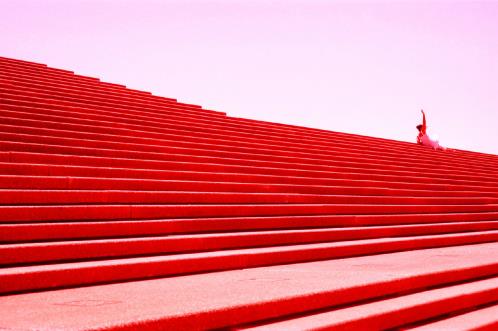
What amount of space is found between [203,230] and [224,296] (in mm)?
1867

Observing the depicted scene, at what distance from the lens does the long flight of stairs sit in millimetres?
3156

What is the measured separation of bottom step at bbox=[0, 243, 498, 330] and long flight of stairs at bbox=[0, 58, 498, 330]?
0.4 inches

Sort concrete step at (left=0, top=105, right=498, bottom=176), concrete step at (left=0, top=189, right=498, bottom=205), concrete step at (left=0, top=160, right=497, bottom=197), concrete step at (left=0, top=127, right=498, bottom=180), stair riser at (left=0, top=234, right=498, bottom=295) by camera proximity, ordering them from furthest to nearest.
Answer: concrete step at (left=0, top=105, right=498, bottom=176)
concrete step at (left=0, top=127, right=498, bottom=180)
concrete step at (left=0, top=160, right=497, bottom=197)
concrete step at (left=0, top=189, right=498, bottom=205)
stair riser at (left=0, top=234, right=498, bottom=295)

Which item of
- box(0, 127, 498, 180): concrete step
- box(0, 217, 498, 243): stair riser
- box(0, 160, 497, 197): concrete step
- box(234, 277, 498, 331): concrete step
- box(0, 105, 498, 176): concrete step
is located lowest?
box(234, 277, 498, 331): concrete step

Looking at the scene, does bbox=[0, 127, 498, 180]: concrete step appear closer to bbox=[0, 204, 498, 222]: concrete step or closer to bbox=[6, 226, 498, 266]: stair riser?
bbox=[0, 204, 498, 222]: concrete step

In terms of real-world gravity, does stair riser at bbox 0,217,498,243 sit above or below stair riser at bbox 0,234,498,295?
above

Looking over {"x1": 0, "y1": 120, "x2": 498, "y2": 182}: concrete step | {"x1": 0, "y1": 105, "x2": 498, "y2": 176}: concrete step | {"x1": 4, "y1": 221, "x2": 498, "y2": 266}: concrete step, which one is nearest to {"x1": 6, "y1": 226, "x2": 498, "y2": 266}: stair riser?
{"x1": 4, "y1": 221, "x2": 498, "y2": 266}: concrete step

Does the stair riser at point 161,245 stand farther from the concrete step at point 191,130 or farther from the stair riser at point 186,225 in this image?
the concrete step at point 191,130

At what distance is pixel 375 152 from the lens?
11.7 meters

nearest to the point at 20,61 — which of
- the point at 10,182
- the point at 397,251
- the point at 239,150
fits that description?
the point at 239,150

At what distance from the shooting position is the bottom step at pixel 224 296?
8.43 ft

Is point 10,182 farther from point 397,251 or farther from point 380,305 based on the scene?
point 397,251

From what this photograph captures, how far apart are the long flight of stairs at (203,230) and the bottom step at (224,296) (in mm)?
11

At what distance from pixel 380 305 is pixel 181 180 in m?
2.94
